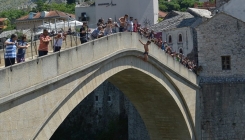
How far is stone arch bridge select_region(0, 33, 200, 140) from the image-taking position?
1492 cm

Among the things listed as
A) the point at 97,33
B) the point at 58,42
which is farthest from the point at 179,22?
the point at 58,42

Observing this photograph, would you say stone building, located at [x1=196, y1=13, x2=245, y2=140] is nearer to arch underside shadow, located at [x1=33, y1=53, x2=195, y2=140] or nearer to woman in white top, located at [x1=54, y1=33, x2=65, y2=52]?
arch underside shadow, located at [x1=33, y1=53, x2=195, y2=140]

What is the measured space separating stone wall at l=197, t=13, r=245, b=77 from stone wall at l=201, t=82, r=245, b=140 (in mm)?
756

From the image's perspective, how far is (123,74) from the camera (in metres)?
25.4

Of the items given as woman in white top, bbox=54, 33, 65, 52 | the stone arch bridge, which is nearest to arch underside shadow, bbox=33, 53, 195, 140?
the stone arch bridge

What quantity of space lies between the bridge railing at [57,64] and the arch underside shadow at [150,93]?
56cm

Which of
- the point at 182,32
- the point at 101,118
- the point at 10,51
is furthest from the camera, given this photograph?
the point at 101,118

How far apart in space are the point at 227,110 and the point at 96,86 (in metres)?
11.8

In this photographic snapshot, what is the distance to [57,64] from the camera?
664 inches

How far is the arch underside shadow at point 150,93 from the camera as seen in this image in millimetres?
21922

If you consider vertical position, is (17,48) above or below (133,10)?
above

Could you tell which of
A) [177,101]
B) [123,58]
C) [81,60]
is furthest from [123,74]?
[81,60]

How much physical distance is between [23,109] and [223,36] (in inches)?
669

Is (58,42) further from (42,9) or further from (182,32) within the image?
(42,9)
